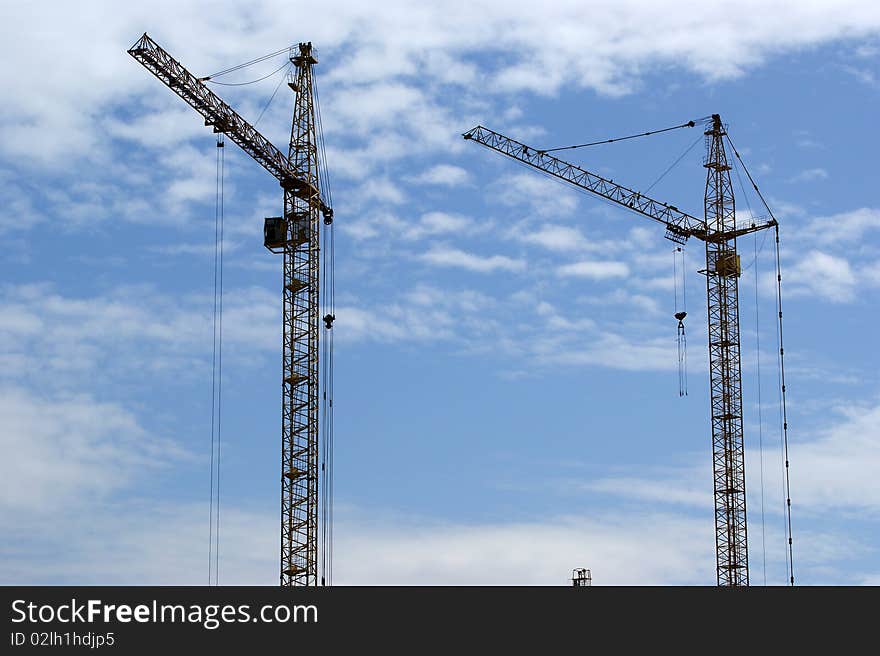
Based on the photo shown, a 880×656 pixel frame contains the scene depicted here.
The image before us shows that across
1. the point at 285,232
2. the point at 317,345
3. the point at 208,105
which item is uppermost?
the point at 208,105
